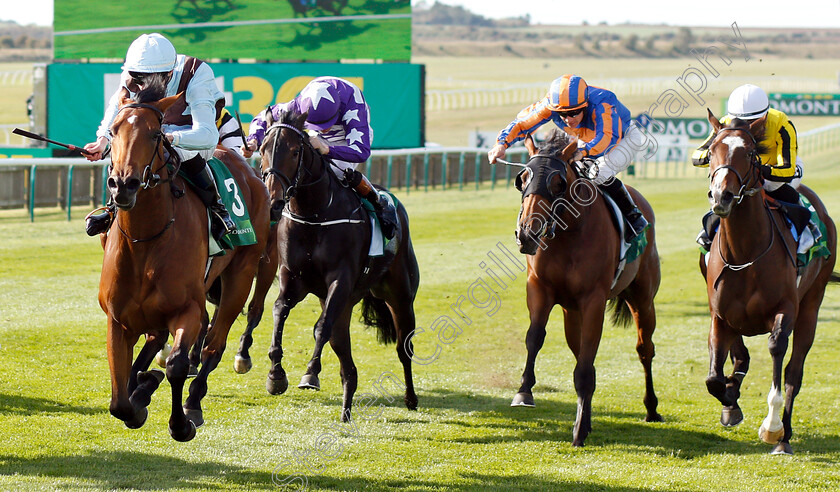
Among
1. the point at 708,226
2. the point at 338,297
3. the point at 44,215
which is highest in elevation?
the point at 708,226

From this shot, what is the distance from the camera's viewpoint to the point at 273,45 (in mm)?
21453

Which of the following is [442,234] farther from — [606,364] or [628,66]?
[628,66]

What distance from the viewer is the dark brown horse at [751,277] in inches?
210

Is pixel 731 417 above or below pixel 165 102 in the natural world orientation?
below

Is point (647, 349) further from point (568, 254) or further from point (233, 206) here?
point (233, 206)

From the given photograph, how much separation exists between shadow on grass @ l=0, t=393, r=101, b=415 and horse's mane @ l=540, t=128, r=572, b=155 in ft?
9.78

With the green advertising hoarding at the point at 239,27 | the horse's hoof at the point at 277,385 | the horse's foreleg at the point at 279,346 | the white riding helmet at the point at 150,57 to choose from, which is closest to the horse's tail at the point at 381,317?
the horse's foreleg at the point at 279,346

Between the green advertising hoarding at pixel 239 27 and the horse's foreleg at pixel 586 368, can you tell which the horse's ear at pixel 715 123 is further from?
the green advertising hoarding at pixel 239 27

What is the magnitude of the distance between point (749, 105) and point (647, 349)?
1.82 meters

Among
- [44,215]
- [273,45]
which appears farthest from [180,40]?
[44,215]

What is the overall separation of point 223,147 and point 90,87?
51.6 ft

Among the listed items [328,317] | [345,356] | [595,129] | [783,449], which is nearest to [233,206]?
[328,317]

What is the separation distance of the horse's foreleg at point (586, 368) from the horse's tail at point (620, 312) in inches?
51.9

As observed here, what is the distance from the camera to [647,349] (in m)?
6.68
